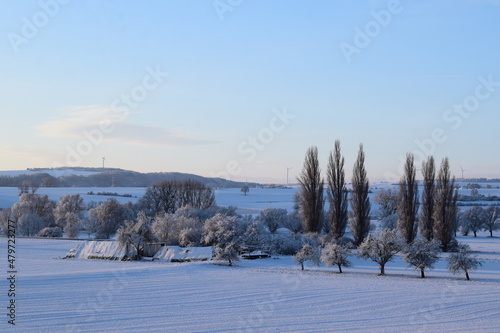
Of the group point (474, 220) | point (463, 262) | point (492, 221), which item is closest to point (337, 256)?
point (463, 262)

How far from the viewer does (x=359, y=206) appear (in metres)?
43.0

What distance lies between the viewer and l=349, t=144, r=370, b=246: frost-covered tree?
42.7 meters

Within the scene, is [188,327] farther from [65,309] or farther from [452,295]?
[452,295]

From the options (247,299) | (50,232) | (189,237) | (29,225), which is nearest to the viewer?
(247,299)

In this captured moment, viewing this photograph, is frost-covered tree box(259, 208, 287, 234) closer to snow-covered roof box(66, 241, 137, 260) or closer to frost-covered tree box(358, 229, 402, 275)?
snow-covered roof box(66, 241, 137, 260)

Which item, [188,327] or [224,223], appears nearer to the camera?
[188,327]

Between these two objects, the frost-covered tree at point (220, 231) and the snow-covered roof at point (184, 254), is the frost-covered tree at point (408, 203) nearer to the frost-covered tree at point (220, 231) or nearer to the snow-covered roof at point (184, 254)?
the frost-covered tree at point (220, 231)

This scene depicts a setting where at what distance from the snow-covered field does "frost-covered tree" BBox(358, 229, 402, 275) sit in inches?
38.1

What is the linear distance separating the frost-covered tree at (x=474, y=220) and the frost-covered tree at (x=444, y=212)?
2769 centimetres

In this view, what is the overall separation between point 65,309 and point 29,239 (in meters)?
37.2

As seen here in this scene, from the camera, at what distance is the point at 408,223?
42.8 metres

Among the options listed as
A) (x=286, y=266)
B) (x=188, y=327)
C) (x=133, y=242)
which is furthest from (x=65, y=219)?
(x=188, y=327)

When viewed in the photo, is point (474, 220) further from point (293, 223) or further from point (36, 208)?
point (36, 208)

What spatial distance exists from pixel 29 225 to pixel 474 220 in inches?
2335
